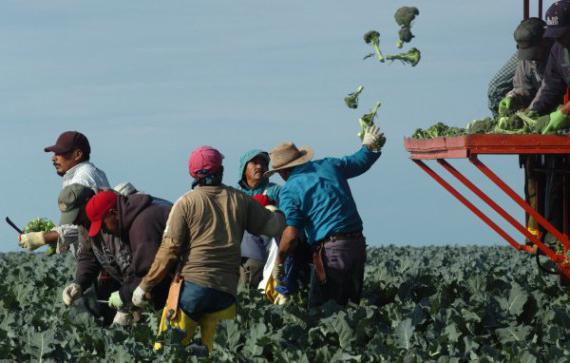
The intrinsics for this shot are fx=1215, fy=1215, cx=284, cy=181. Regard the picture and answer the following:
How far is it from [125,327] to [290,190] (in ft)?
5.63

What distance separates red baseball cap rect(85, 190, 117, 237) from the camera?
835 centimetres

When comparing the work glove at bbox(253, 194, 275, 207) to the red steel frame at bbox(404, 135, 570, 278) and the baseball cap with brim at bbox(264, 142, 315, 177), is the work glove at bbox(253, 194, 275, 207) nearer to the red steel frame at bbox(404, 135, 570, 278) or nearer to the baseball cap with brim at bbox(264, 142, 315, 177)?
the baseball cap with brim at bbox(264, 142, 315, 177)

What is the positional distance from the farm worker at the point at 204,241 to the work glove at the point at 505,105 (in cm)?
427

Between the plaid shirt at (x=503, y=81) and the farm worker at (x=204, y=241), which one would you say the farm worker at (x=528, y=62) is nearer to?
the plaid shirt at (x=503, y=81)

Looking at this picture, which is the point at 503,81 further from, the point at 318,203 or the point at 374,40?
the point at 318,203

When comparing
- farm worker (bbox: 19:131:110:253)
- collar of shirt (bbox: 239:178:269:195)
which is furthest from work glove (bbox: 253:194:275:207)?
farm worker (bbox: 19:131:110:253)

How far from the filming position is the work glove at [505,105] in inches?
460

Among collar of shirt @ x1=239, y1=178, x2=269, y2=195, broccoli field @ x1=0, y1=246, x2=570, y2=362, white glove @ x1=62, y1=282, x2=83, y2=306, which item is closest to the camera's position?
broccoli field @ x1=0, y1=246, x2=570, y2=362

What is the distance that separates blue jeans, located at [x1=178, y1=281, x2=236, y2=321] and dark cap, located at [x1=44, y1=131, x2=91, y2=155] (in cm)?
290

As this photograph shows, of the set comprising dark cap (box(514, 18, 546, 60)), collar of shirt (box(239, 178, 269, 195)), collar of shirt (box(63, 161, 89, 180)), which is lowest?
collar of shirt (box(239, 178, 269, 195))

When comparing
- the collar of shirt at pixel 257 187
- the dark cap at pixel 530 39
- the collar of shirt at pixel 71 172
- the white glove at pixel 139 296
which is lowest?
the white glove at pixel 139 296

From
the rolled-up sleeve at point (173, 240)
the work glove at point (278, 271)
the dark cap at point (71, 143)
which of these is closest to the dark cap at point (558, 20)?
the work glove at point (278, 271)

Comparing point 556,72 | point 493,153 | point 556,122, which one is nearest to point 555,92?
point 556,72

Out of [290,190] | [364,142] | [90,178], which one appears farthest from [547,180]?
[90,178]
